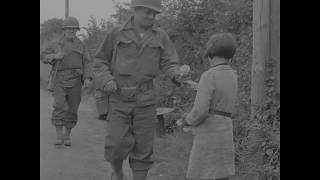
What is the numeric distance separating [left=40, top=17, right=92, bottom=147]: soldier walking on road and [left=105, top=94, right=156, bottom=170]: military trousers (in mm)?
3223

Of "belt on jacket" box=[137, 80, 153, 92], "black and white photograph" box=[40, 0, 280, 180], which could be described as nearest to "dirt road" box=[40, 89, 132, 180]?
"black and white photograph" box=[40, 0, 280, 180]

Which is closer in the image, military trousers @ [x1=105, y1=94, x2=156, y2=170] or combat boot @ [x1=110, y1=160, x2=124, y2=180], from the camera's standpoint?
military trousers @ [x1=105, y1=94, x2=156, y2=170]

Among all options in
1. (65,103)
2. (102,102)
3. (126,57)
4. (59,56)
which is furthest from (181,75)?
(65,103)

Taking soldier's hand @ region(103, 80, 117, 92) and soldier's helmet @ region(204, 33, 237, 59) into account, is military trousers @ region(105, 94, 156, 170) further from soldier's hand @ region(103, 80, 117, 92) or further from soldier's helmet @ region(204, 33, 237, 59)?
soldier's helmet @ region(204, 33, 237, 59)

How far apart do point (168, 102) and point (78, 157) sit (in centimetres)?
340

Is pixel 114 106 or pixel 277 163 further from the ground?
pixel 114 106

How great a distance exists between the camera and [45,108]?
643 inches

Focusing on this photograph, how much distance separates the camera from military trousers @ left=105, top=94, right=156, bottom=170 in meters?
6.00

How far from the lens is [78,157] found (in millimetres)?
8484

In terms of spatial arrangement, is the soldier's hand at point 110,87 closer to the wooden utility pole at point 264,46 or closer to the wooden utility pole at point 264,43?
the wooden utility pole at point 264,46

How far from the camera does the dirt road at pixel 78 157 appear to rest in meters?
7.33
